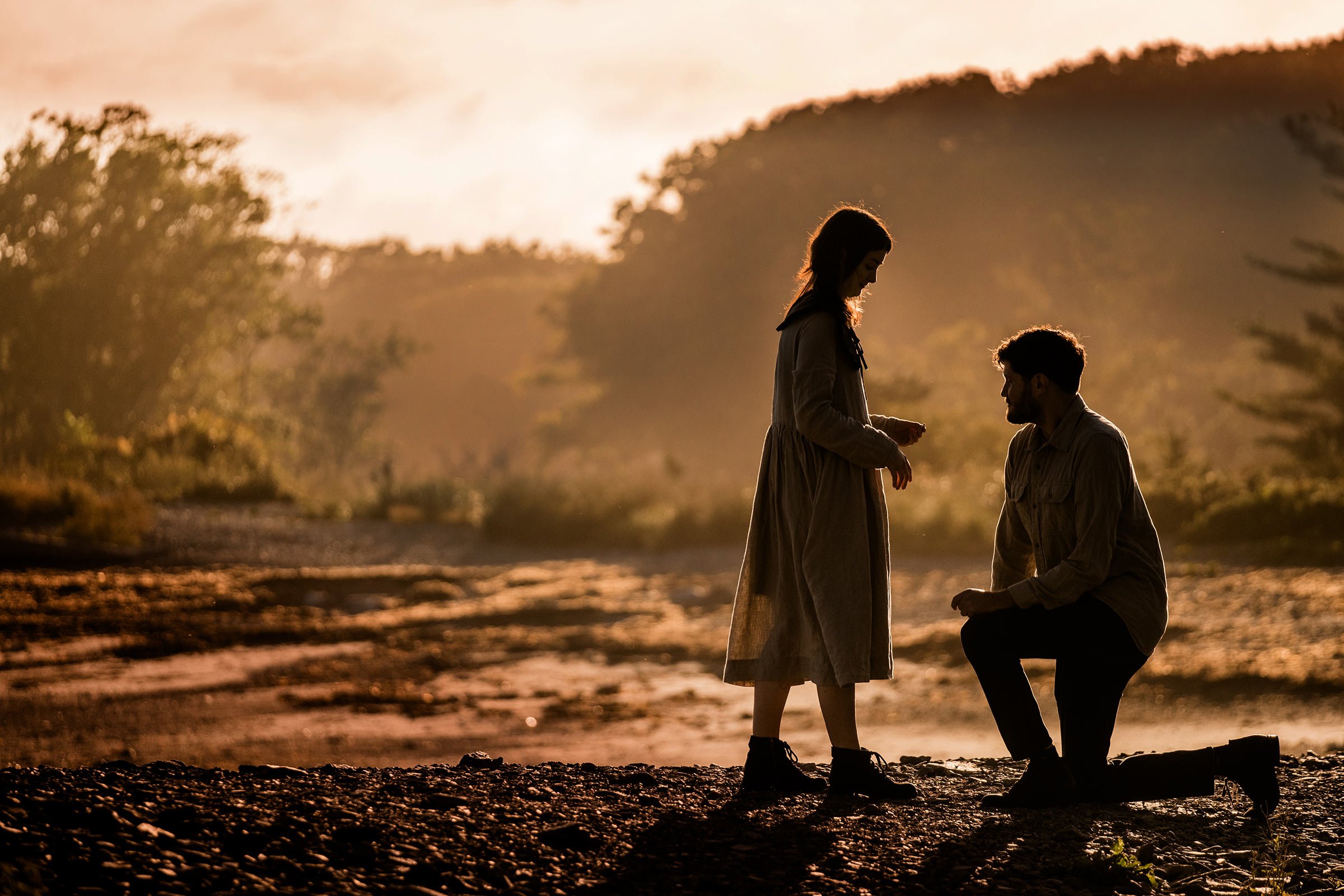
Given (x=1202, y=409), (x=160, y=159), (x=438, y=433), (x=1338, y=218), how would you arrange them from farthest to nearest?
(x=438, y=433), (x=1338, y=218), (x=1202, y=409), (x=160, y=159)

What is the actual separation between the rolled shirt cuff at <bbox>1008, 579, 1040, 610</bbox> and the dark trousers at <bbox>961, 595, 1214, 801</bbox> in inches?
4.2

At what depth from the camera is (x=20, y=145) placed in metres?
30.4

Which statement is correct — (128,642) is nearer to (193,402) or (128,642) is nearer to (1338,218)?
(193,402)

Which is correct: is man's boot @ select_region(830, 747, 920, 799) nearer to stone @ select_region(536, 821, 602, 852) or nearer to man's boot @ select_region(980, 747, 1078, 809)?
man's boot @ select_region(980, 747, 1078, 809)

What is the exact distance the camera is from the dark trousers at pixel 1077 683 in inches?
165

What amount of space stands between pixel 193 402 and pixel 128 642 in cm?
2469

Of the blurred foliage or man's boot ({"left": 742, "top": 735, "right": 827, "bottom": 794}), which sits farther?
the blurred foliage

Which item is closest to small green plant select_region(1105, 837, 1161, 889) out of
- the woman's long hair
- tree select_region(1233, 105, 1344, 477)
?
the woman's long hair

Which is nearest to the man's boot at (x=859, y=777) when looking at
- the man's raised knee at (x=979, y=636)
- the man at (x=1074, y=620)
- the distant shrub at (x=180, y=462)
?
the man at (x=1074, y=620)

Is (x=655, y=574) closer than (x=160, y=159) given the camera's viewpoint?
Yes

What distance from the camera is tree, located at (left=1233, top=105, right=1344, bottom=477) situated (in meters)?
19.9

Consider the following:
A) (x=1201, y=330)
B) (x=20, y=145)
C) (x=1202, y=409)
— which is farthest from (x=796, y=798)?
(x=1201, y=330)

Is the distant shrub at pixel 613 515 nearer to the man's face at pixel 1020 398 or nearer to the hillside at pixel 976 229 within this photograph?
the man's face at pixel 1020 398

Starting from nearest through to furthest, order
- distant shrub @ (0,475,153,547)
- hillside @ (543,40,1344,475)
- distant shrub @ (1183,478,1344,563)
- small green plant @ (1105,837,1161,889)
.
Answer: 1. small green plant @ (1105,837,1161,889)
2. distant shrub @ (1183,478,1344,563)
3. distant shrub @ (0,475,153,547)
4. hillside @ (543,40,1344,475)
